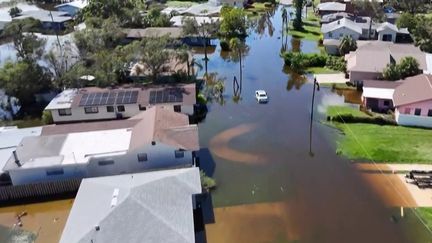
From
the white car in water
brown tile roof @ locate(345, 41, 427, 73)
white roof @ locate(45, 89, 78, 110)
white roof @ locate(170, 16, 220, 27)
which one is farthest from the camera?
white roof @ locate(170, 16, 220, 27)

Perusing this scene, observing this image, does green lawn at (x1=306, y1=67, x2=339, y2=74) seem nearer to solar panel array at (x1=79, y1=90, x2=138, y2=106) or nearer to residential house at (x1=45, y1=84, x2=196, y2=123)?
residential house at (x1=45, y1=84, x2=196, y2=123)

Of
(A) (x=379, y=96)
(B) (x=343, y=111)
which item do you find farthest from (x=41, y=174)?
(A) (x=379, y=96)

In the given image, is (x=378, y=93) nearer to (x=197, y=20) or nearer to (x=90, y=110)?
(x=90, y=110)

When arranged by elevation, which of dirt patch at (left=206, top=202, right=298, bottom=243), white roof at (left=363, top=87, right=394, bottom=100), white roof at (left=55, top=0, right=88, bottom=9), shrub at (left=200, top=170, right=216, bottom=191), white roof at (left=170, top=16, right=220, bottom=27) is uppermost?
white roof at (left=55, top=0, right=88, bottom=9)

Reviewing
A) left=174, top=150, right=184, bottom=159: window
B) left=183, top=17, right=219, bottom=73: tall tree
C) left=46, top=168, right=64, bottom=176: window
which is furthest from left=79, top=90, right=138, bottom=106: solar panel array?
left=183, top=17, right=219, bottom=73: tall tree

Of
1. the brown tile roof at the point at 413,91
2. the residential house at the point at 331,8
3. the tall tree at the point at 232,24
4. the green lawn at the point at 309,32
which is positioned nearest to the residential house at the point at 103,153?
the brown tile roof at the point at 413,91

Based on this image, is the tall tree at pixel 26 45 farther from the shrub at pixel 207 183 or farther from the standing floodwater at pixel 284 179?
the shrub at pixel 207 183

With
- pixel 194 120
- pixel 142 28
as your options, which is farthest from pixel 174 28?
pixel 194 120
